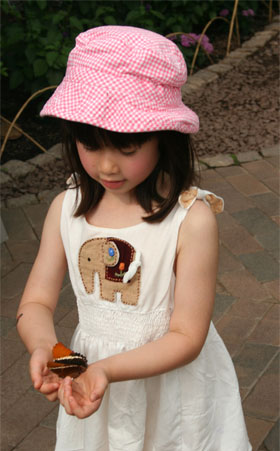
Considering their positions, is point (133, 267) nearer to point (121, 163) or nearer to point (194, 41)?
point (121, 163)

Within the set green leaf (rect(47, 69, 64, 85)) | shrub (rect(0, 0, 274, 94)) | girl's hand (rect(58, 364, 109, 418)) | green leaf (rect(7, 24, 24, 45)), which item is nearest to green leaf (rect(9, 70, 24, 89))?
shrub (rect(0, 0, 274, 94))

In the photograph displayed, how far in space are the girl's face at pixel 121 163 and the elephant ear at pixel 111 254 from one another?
0.58 feet

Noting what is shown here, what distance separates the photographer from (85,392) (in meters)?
1.54

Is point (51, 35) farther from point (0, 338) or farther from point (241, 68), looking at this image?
point (0, 338)

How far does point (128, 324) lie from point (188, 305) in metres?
0.22

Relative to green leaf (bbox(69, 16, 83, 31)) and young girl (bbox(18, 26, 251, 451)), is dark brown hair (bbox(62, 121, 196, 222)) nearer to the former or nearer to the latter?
young girl (bbox(18, 26, 251, 451))

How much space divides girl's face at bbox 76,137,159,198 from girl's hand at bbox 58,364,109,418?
440 millimetres

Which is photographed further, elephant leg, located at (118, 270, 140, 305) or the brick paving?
the brick paving

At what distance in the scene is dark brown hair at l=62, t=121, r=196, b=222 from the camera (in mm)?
1563

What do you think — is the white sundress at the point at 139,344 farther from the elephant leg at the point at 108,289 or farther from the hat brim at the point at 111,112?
the hat brim at the point at 111,112

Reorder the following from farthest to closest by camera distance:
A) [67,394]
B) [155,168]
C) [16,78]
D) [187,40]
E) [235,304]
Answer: [187,40] < [16,78] < [235,304] < [155,168] < [67,394]

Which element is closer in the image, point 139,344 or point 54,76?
point 139,344

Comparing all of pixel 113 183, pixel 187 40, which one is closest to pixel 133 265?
pixel 113 183

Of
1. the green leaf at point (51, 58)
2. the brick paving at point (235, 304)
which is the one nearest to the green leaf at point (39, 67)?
the green leaf at point (51, 58)
